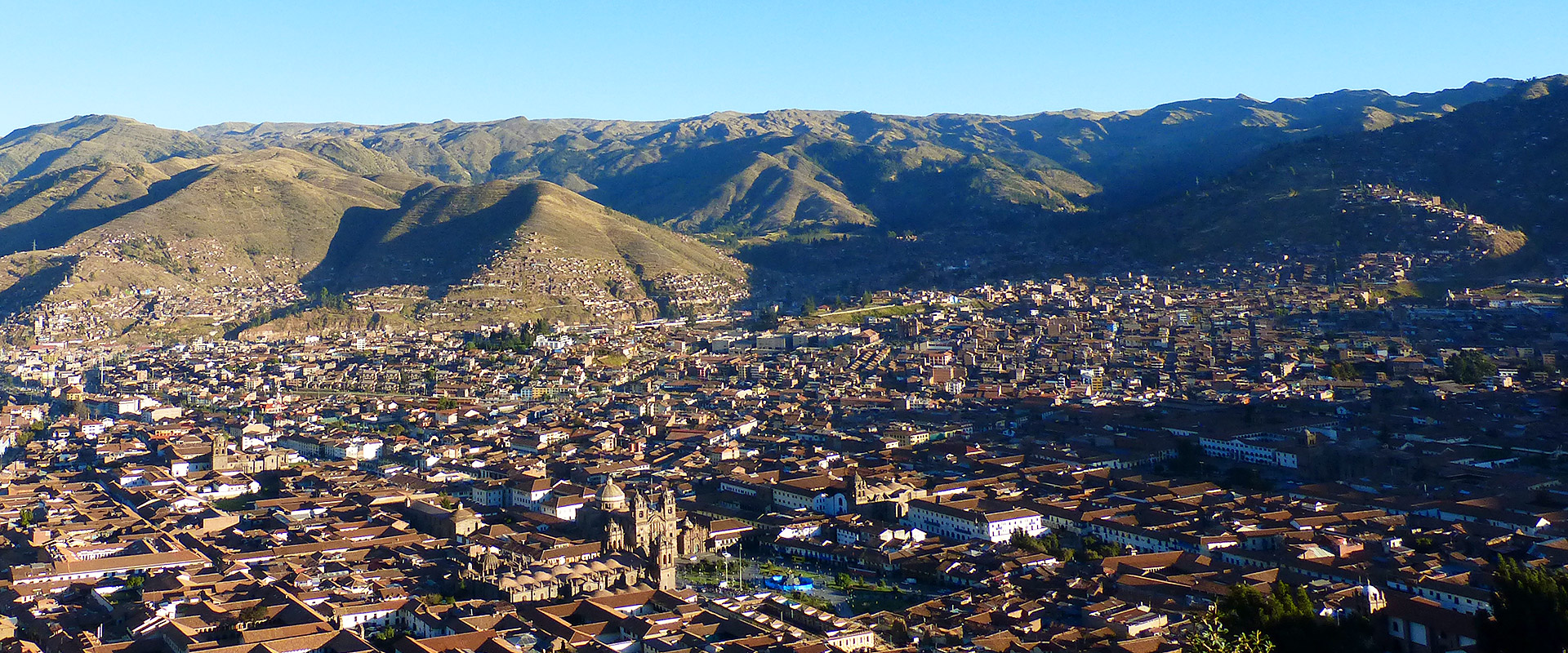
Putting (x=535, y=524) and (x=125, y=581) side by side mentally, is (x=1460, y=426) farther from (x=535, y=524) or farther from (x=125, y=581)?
(x=125, y=581)

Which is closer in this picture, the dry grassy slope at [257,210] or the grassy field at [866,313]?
the grassy field at [866,313]

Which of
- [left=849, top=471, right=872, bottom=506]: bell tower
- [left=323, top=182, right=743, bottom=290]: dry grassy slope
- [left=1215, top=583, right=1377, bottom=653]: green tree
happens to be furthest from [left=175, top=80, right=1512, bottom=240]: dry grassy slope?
[left=1215, top=583, right=1377, bottom=653]: green tree

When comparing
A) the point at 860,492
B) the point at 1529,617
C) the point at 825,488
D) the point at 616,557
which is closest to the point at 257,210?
the point at 825,488

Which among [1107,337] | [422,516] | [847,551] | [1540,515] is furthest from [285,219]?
[1540,515]

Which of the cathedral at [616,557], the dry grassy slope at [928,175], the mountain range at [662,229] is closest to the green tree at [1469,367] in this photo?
the mountain range at [662,229]

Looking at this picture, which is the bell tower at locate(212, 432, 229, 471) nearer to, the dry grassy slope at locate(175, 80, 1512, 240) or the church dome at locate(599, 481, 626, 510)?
the church dome at locate(599, 481, 626, 510)

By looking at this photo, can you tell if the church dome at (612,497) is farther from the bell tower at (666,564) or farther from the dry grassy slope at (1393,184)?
the dry grassy slope at (1393,184)

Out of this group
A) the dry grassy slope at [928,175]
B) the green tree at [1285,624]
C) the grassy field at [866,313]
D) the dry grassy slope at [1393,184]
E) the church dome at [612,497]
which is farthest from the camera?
the dry grassy slope at [928,175]

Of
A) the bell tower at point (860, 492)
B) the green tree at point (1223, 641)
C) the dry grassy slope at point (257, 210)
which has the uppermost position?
the dry grassy slope at point (257, 210)

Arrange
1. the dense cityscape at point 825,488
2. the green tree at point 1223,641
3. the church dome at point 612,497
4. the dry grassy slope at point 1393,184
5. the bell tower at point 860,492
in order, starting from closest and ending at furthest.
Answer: the green tree at point 1223,641 < the dense cityscape at point 825,488 < the church dome at point 612,497 < the bell tower at point 860,492 < the dry grassy slope at point 1393,184
